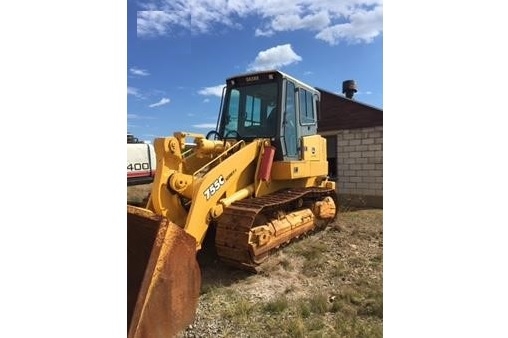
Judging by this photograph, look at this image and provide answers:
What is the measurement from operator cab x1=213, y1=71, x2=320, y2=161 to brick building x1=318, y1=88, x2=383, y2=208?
234 millimetres

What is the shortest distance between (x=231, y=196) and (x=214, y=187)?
0.75 ft

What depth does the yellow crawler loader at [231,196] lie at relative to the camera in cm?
207

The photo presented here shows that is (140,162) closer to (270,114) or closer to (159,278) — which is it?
(159,278)

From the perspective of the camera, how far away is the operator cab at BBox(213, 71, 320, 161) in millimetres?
3182

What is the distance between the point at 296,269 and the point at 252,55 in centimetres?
151

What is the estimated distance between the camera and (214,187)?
118 inches

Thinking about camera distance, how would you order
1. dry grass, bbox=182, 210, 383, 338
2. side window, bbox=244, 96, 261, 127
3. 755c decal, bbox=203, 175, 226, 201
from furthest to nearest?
side window, bbox=244, 96, 261, 127, 755c decal, bbox=203, 175, 226, 201, dry grass, bbox=182, 210, 383, 338

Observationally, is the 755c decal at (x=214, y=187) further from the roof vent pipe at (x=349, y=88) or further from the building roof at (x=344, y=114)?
the roof vent pipe at (x=349, y=88)

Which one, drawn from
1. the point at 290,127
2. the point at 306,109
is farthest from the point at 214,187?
the point at 306,109

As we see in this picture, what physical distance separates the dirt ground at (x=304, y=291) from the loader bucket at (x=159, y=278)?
0.13m

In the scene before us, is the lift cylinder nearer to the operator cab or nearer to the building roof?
the operator cab

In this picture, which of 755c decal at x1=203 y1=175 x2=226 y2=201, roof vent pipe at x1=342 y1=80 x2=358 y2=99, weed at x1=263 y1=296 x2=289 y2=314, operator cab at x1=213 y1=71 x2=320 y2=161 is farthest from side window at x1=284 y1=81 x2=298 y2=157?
weed at x1=263 y1=296 x2=289 y2=314
